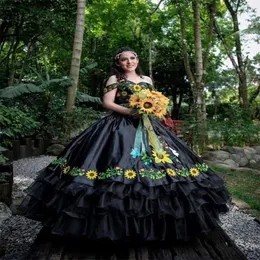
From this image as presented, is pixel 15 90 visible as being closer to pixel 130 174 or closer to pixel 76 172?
pixel 76 172

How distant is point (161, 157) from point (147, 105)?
0.47 m

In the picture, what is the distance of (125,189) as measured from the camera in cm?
250

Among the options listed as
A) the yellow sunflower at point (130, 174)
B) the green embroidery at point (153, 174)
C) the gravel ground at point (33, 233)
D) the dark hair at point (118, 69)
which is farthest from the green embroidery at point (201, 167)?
the dark hair at point (118, 69)

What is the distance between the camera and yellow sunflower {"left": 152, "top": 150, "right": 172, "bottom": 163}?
8.92 feet

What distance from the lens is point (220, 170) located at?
8.21 m

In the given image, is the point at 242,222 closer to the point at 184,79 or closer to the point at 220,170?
the point at 220,170

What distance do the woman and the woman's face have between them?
0.43 metres

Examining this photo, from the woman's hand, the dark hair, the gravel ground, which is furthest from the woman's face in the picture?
the gravel ground

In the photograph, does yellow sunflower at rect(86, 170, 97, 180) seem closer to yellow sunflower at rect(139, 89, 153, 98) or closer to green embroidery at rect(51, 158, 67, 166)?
green embroidery at rect(51, 158, 67, 166)

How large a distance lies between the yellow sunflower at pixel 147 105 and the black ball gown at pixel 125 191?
0.57ft

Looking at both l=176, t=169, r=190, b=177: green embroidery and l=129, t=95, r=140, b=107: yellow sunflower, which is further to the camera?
l=129, t=95, r=140, b=107: yellow sunflower

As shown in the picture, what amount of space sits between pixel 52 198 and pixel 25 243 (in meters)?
0.93

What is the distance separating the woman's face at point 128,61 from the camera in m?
3.27

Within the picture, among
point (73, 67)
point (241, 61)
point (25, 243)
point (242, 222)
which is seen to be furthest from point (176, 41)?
point (25, 243)
